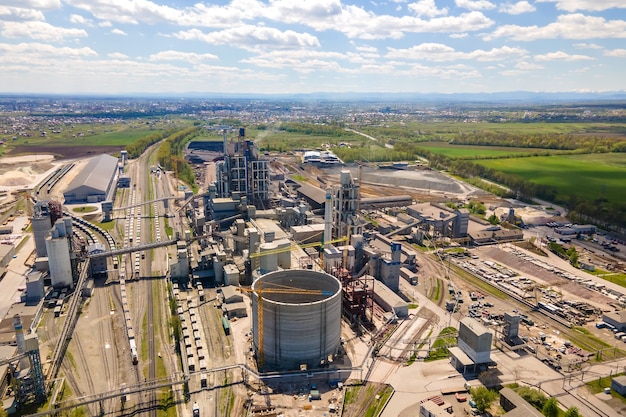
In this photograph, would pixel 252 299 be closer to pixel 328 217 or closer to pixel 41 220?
pixel 328 217

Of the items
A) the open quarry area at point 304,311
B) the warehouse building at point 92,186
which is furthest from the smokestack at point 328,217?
the warehouse building at point 92,186

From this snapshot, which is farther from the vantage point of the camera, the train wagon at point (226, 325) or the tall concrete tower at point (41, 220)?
the tall concrete tower at point (41, 220)

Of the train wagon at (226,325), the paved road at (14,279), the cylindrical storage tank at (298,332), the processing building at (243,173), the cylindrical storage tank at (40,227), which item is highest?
the processing building at (243,173)

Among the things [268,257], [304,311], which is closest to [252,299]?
[304,311]

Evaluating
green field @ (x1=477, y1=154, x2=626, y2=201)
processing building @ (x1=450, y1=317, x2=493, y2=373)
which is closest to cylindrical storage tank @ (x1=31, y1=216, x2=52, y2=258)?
processing building @ (x1=450, y1=317, x2=493, y2=373)

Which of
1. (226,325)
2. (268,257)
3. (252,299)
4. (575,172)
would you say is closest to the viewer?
(252,299)

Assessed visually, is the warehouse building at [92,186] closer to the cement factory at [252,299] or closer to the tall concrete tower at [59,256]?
the cement factory at [252,299]
